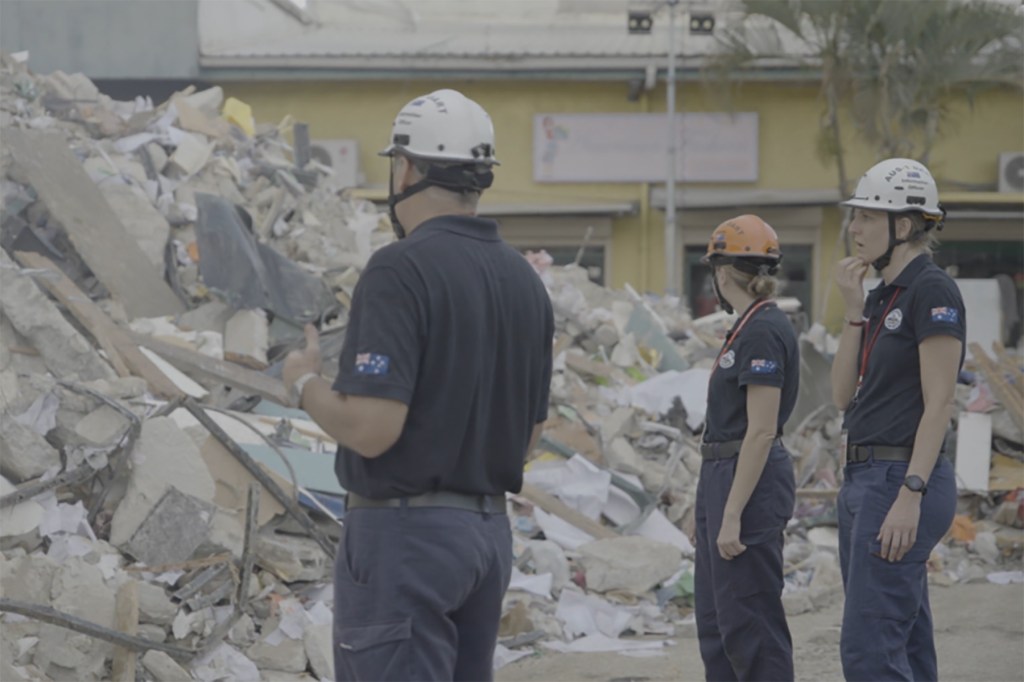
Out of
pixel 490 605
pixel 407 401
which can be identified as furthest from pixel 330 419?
pixel 490 605

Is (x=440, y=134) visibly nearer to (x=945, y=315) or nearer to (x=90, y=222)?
(x=945, y=315)

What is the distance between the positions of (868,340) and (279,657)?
130 inches

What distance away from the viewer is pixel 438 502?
330 centimetres

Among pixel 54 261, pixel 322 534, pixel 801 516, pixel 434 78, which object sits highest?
pixel 434 78

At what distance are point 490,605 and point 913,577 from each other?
1.66 m

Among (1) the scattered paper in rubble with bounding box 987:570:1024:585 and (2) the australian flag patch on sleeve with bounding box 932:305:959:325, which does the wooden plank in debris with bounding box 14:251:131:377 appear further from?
(1) the scattered paper in rubble with bounding box 987:570:1024:585

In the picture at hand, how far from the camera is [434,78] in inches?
1059

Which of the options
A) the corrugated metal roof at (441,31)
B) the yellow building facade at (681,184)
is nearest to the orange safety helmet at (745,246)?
the corrugated metal roof at (441,31)

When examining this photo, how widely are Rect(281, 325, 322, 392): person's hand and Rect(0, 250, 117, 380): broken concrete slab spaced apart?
514cm

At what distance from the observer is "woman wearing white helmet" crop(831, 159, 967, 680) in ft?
14.5

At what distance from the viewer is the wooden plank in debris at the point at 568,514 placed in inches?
363

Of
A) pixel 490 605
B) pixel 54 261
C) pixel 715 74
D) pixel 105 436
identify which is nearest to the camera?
pixel 490 605

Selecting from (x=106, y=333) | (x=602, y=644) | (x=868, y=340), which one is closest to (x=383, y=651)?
(x=868, y=340)

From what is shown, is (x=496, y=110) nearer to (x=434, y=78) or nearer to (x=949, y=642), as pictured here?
(x=434, y=78)
